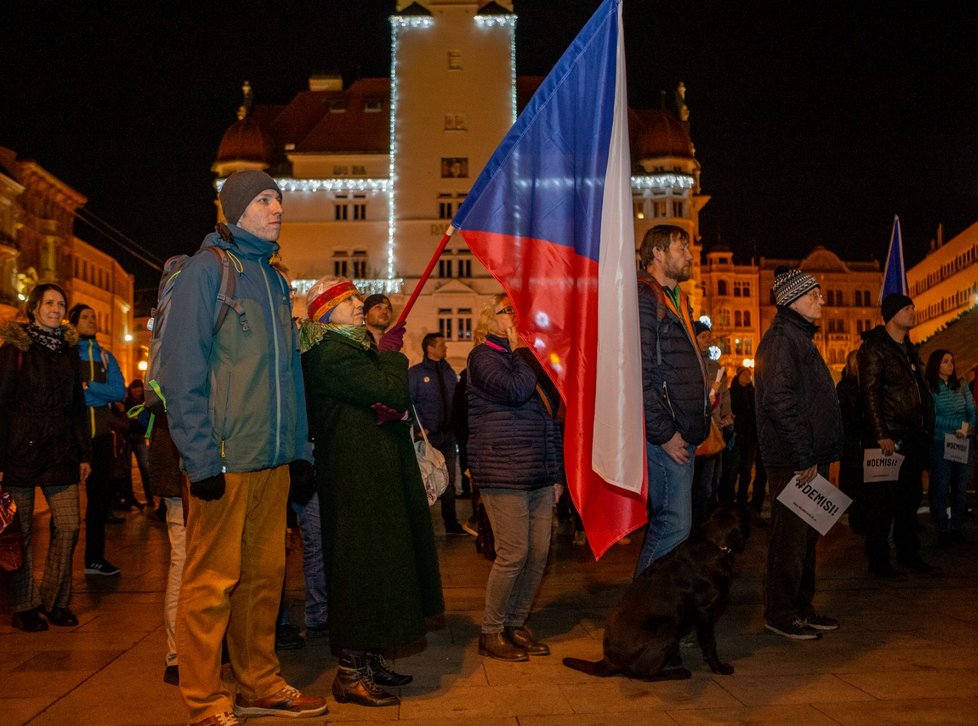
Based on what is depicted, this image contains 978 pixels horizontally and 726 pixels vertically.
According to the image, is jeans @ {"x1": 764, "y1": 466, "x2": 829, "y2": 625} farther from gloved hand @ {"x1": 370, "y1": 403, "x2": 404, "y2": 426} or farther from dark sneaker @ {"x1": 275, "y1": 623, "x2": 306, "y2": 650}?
dark sneaker @ {"x1": 275, "y1": 623, "x2": 306, "y2": 650}

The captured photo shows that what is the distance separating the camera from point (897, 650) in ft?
19.8

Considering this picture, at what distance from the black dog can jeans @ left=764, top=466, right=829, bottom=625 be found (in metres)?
1.16

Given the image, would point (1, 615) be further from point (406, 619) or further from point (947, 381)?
point (947, 381)

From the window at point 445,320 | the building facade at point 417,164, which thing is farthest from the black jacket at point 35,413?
the window at point 445,320

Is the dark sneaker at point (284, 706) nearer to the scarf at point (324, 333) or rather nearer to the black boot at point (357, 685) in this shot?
the black boot at point (357, 685)

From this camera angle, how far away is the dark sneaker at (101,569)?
9.16 m

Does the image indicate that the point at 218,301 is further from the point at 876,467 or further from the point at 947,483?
the point at 947,483

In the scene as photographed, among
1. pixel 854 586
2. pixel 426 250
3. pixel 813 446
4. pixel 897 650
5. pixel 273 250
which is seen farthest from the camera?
pixel 426 250

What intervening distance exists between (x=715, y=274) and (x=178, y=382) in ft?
331

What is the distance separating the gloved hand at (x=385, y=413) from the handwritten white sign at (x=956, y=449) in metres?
Answer: 7.63

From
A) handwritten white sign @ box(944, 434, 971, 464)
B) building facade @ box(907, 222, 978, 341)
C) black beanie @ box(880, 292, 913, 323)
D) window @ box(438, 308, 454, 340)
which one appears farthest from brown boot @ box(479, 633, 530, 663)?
building facade @ box(907, 222, 978, 341)

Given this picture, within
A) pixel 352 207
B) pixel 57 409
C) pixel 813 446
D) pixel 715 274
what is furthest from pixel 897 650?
pixel 715 274

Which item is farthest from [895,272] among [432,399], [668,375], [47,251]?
[47,251]

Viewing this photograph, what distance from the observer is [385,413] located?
5.21 m
